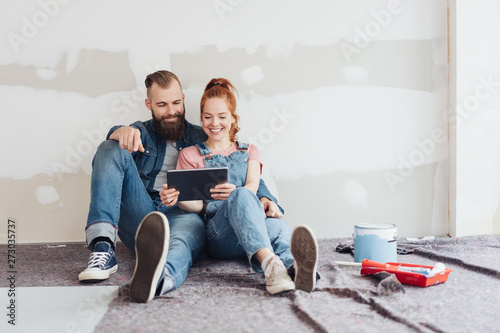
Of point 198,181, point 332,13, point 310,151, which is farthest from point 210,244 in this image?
point 332,13

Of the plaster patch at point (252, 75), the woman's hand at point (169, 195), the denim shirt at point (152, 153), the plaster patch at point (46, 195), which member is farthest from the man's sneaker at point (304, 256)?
the plaster patch at point (46, 195)

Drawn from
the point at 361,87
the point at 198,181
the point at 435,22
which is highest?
the point at 435,22

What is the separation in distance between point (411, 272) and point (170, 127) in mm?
1167

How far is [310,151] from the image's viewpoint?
2.37m

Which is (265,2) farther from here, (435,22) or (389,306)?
(389,306)

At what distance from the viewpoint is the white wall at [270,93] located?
7.64ft

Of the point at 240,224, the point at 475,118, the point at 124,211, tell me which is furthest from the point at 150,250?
the point at 475,118

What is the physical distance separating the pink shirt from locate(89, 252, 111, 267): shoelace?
0.50 meters

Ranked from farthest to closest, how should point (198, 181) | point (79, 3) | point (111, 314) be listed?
1. point (79, 3)
2. point (198, 181)
3. point (111, 314)

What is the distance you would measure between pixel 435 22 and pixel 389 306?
1670mm

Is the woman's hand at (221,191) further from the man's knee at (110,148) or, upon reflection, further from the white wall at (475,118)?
the white wall at (475,118)

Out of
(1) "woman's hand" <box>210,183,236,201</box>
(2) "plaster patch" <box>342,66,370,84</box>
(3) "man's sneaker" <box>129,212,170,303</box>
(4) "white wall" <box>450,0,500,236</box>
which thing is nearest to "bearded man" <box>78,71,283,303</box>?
(3) "man's sneaker" <box>129,212,170,303</box>

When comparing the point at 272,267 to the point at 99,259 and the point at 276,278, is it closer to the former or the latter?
the point at 276,278

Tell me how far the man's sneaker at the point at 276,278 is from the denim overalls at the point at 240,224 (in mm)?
77
